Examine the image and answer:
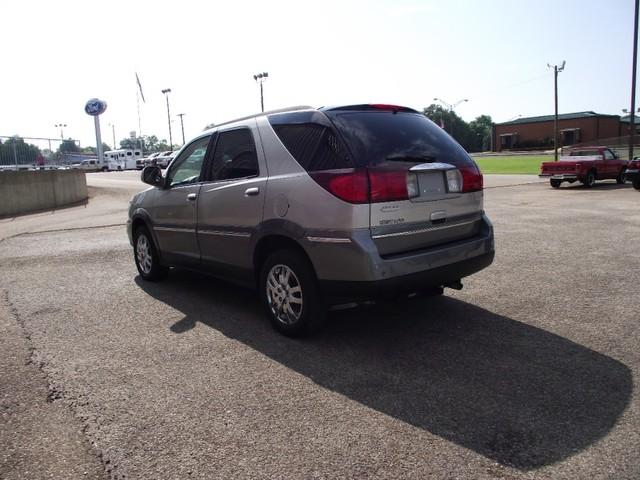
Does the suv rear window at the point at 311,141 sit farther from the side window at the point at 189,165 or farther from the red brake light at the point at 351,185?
the side window at the point at 189,165

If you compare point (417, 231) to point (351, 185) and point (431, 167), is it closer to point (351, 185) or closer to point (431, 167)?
point (431, 167)

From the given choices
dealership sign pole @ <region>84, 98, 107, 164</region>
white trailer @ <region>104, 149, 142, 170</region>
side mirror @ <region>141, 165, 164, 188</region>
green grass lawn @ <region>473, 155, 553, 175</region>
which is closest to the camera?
side mirror @ <region>141, 165, 164, 188</region>

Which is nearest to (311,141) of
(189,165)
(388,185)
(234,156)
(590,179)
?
(388,185)

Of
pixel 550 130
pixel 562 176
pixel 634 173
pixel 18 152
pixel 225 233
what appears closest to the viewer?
pixel 225 233

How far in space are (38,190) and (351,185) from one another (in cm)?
1761

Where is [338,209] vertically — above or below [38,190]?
below

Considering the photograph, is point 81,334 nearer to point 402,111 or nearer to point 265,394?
point 265,394

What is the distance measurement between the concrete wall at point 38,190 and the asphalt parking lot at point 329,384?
1225 centimetres

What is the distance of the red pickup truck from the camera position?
20047 mm

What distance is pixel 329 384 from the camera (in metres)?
3.45

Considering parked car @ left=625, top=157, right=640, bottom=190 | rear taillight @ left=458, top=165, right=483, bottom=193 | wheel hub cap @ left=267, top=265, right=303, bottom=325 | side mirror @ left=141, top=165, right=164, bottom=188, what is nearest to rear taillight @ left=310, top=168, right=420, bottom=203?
rear taillight @ left=458, top=165, right=483, bottom=193

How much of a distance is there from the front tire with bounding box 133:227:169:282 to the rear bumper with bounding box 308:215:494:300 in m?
3.16

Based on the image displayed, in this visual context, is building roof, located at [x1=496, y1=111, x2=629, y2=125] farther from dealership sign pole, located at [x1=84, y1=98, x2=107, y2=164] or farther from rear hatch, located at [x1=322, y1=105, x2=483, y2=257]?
rear hatch, located at [x1=322, y1=105, x2=483, y2=257]

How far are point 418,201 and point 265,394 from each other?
1818 millimetres
